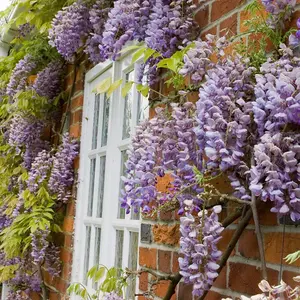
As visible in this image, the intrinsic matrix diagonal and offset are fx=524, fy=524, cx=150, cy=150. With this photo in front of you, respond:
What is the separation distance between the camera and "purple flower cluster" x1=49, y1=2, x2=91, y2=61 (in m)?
3.08

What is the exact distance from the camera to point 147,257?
2.18 meters

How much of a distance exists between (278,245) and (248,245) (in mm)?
131

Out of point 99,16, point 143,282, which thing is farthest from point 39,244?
point 99,16

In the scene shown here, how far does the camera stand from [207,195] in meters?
1.47

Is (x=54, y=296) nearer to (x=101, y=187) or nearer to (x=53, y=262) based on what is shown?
(x=53, y=262)

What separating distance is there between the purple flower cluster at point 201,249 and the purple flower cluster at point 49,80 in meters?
2.64

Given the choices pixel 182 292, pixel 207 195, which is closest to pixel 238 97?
pixel 207 195

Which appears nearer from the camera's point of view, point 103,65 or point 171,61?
point 171,61

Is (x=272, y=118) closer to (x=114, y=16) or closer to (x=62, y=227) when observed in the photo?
(x=114, y=16)

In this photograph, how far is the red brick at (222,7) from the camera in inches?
70.6

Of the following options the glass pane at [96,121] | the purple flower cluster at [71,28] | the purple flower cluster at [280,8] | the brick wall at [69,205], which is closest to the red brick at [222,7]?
the purple flower cluster at [280,8]

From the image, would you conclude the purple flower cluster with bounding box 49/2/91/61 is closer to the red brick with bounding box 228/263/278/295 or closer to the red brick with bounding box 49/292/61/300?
the red brick with bounding box 49/292/61/300

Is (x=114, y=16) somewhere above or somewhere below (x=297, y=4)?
above

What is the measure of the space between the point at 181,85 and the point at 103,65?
132cm
